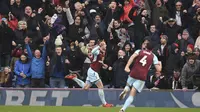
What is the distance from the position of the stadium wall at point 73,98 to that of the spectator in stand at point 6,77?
38.4 inches

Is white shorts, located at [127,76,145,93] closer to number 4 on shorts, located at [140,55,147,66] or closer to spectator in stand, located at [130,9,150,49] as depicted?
number 4 on shorts, located at [140,55,147,66]

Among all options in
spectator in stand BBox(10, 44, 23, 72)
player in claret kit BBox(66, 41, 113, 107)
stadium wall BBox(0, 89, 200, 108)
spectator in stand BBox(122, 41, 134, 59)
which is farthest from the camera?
spectator in stand BBox(10, 44, 23, 72)

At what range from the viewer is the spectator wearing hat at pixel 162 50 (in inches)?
792

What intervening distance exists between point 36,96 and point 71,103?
3.87ft

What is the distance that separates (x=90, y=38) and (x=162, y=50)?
2647 millimetres

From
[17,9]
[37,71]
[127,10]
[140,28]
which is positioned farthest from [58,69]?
[127,10]

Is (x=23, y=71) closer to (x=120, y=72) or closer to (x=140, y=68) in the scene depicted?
(x=120, y=72)

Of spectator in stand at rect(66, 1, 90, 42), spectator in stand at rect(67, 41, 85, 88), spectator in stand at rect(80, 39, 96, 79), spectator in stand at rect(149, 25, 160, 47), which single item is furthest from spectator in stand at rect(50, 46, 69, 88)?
spectator in stand at rect(149, 25, 160, 47)

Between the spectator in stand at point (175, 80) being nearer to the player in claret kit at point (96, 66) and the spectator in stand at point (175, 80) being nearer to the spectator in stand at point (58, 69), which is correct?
the player in claret kit at point (96, 66)

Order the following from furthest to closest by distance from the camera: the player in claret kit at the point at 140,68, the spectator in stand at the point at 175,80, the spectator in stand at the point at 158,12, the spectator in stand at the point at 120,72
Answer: the spectator in stand at the point at 158,12 → the spectator in stand at the point at 120,72 → the spectator in stand at the point at 175,80 → the player in claret kit at the point at 140,68

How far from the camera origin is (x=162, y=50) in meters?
20.2

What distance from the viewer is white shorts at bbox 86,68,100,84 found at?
61.6ft

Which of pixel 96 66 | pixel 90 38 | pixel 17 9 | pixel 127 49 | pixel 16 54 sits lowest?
pixel 96 66

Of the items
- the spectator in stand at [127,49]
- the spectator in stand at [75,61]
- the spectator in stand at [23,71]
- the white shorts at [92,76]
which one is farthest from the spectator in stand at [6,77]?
the spectator in stand at [127,49]
